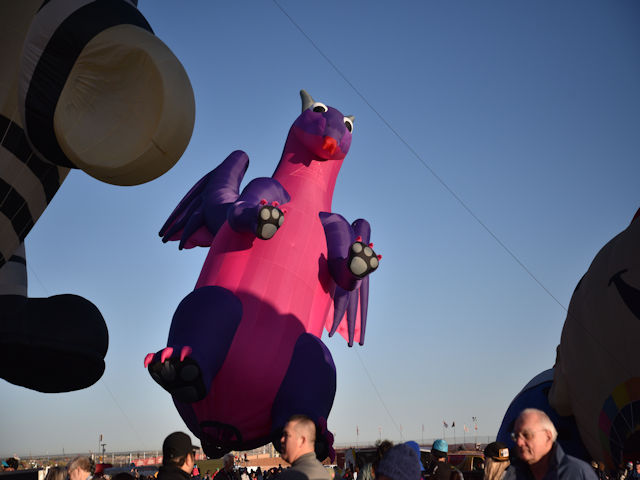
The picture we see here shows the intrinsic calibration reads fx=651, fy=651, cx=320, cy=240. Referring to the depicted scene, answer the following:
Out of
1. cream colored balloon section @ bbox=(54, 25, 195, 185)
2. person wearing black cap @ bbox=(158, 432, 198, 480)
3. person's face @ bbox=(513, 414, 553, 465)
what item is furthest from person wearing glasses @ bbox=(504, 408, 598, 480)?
cream colored balloon section @ bbox=(54, 25, 195, 185)

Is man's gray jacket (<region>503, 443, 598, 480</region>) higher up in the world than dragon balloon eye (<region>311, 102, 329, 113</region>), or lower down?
lower down

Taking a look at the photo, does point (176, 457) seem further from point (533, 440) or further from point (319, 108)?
point (319, 108)

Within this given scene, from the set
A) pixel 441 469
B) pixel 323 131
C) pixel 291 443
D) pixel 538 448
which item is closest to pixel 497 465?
pixel 441 469

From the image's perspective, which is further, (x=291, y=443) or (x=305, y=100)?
(x=305, y=100)

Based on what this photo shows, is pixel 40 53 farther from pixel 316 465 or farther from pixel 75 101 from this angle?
pixel 316 465

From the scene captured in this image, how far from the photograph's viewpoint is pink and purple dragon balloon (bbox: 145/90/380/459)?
7145 millimetres

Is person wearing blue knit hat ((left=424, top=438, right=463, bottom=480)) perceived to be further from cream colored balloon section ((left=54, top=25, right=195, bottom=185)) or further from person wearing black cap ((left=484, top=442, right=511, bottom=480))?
cream colored balloon section ((left=54, top=25, right=195, bottom=185))

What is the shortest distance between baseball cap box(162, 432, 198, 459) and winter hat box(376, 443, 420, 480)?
959mm

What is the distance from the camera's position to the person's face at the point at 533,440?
2195 mm

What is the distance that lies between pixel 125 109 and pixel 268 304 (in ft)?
12.6

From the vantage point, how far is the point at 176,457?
2.77 m

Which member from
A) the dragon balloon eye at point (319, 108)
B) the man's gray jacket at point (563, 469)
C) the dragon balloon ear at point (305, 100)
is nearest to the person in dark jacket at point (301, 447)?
the man's gray jacket at point (563, 469)

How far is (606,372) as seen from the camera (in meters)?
7.91

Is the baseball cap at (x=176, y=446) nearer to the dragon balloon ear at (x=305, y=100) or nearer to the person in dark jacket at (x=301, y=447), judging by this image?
the person in dark jacket at (x=301, y=447)
